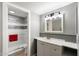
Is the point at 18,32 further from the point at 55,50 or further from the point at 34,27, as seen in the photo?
the point at 55,50

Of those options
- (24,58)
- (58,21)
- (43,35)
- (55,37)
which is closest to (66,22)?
(58,21)

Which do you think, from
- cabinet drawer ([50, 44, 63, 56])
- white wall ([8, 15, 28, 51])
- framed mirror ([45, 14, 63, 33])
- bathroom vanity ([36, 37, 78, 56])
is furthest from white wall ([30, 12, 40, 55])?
cabinet drawer ([50, 44, 63, 56])

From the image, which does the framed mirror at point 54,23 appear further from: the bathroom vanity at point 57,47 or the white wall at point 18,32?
the white wall at point 18,32

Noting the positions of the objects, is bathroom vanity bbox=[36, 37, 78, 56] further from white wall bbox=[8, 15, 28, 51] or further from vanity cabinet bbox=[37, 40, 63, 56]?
white wall bbox=[8, 15, 28, 51]

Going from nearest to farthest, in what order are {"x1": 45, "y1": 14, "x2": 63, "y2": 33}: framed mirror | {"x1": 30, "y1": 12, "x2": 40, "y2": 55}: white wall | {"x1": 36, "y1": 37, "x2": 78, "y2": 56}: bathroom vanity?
{"x1": 36, "y1": 37, "x2": 78, "y2": 56}: bathroom vanity
{"x1": 45, "y1": 14, "x2": 63, "y2": 33}: framed mirror
{"x1": 30, "y1": 12, "x2": 40, "y2": 55}: white wall

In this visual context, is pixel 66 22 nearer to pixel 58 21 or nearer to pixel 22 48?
pixel 58 21

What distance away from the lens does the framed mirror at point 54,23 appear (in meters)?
1.48

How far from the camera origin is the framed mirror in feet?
4.86

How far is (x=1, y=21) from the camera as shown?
968mm

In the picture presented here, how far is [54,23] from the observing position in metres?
1.65

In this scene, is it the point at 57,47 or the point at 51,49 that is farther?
the point at 51,49

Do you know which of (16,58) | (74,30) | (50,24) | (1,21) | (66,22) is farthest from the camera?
(50,24)

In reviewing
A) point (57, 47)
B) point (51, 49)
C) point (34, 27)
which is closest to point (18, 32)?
point (34, 27)

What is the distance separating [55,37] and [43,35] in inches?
18.9
